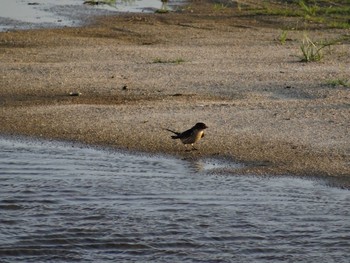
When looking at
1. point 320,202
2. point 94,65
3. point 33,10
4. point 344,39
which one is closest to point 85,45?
point 94,65

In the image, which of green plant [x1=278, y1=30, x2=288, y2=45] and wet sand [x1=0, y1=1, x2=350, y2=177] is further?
green plant [x1=278, y1=30, x2=288, y2=45]

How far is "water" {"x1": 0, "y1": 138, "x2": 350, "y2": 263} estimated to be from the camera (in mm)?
7422

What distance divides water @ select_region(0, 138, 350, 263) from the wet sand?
0.62 meters

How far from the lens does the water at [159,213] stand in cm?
742

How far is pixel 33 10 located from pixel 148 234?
1650 cm

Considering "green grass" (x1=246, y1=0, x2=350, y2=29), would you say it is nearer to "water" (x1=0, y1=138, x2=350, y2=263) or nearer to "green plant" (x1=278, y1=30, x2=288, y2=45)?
"green plant" (x1=278, y1=30, x2=288, y2=45)

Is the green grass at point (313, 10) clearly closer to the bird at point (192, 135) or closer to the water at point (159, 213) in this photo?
the bird at point (192, 135)

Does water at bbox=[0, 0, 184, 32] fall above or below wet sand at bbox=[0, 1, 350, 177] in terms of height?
below

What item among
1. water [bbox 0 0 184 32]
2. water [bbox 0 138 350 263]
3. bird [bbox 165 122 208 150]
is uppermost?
bird [bbox 165 122 208 150]

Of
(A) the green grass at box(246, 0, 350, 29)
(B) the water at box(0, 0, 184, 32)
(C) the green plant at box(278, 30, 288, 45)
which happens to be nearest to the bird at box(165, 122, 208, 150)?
(C) the green plant at box(278, 30, 288, 45)

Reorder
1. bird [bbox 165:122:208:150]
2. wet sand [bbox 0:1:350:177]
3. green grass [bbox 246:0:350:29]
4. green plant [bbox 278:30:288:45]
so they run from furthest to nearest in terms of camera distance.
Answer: green grass [bbox 246:0:350:29], green plant [bbox 278:30:288:45], wet sand [bbox 0:1:350:177], bird [bbox 165:122:208:150]

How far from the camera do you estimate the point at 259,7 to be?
23.4 m

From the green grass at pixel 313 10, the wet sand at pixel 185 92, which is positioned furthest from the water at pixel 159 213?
the green grass at pixel 313 10

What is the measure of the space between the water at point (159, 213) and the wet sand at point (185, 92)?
0.62m
